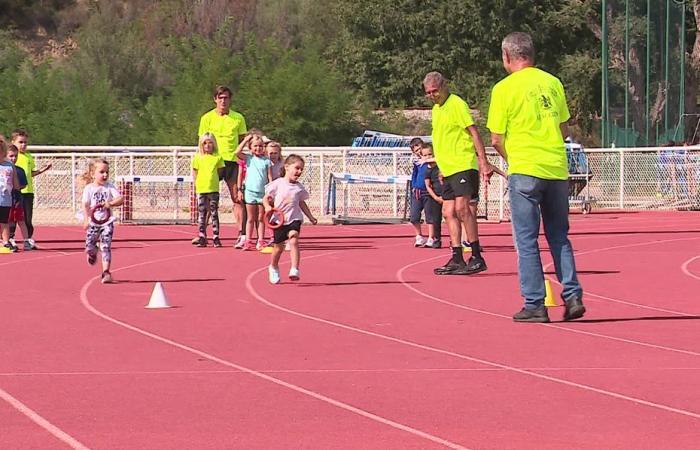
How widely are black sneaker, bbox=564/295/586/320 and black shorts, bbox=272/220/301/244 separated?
4.37m

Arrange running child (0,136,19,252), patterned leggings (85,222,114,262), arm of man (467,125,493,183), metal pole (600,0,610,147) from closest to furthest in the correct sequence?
arm of man (467,125,493,183)
patterned leggings (85,222,114,262)
running child (0,136,19,252)
metal pole (600,0,610,147)

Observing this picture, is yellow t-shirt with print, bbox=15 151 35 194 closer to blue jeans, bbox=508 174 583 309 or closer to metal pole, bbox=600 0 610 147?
blue jeans, bbox=508 174 583 309

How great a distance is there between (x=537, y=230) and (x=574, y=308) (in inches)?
27.6

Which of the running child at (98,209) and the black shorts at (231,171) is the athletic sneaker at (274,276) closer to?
the running child at (98,209)

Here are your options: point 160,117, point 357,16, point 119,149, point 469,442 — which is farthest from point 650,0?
point 469,442

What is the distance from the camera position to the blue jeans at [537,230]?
11.9 m

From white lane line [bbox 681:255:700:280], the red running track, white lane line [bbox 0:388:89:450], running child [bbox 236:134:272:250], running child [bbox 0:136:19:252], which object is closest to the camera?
white lane line [bbox 0:388:89:450]

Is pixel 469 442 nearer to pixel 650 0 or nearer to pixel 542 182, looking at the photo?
pixel 542 182

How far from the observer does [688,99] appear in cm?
4800

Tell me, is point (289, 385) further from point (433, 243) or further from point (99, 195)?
point (433, 243)

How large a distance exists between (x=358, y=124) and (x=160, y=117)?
259 inches

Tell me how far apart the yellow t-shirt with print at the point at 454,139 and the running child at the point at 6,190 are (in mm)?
7096

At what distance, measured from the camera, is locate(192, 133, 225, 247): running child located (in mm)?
20812

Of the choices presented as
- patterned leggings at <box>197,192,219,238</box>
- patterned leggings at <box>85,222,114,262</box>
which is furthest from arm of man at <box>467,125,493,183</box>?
patterned leggings at <box>197,192,219,238</box>
